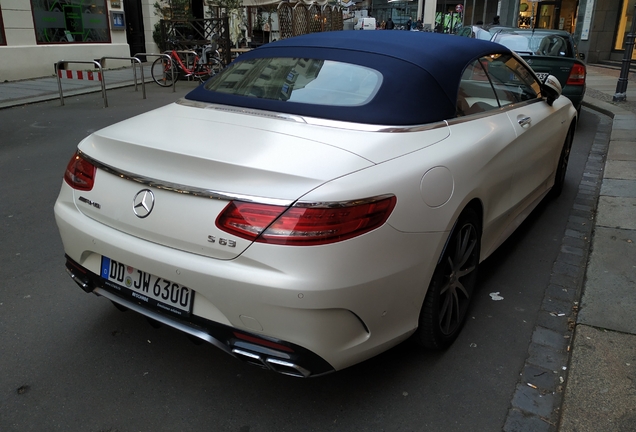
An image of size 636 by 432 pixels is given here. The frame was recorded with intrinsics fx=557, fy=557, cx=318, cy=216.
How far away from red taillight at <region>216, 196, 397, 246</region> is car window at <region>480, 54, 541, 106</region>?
6.46ft

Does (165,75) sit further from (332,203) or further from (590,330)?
(332,203)

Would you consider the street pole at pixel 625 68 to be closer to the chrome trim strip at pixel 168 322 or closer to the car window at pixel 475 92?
the car window at pixel 475 92

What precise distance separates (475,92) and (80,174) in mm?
2332

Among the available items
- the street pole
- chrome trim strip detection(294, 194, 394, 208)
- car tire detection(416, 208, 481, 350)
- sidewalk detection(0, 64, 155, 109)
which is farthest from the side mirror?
sidewalk detection(0, 64, 155, 109)

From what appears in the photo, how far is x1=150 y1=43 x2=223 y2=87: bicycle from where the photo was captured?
51.6 ft

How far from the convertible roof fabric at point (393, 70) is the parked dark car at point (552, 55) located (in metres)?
6.08

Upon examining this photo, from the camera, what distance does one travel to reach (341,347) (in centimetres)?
229

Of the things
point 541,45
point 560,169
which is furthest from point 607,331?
point 541,45

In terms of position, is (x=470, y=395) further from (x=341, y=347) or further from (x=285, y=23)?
(x=285, y=23)

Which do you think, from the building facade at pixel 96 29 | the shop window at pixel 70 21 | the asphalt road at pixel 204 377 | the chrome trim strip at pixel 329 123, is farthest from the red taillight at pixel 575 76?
the shop window at pixel 70 21

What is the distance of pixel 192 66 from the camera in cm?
1612

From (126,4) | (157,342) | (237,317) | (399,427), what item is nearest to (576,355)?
(399,427)

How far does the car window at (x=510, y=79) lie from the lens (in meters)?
3.78

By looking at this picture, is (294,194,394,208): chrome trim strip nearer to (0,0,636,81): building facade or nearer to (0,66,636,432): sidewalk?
(0,66,636,432): sidewalk
